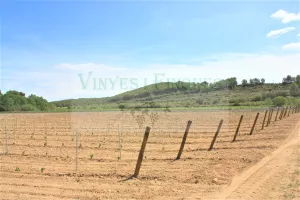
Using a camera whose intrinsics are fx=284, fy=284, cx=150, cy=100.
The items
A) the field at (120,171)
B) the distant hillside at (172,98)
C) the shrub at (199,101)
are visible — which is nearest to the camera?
the field at (120,171)

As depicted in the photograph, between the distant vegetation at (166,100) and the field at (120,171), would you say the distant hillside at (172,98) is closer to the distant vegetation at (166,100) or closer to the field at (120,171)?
the distant vegetation at (166,100)

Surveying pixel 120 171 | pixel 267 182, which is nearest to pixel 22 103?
pixel 120 171

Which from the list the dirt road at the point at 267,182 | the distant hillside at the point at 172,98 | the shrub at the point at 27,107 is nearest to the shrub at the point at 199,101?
the distant hillside at the point at 172,98

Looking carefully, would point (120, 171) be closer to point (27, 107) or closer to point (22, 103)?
point (27, 107)

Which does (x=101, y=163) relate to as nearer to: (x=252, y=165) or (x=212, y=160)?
(x=212, y=160)

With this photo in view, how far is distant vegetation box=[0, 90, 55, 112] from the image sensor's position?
219 ft

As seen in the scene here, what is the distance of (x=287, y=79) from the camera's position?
464ft

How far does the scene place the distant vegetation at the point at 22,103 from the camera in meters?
66.7

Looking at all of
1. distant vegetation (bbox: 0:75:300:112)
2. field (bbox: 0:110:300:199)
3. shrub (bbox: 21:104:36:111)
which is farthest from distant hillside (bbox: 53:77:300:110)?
field (bbox: 0:110:300:199)

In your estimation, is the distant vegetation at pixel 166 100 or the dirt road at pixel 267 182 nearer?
the dirt road at pixel 267 182

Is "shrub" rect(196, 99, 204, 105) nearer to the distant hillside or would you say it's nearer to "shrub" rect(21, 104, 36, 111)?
the distant hillside

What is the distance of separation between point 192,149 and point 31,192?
783 cm

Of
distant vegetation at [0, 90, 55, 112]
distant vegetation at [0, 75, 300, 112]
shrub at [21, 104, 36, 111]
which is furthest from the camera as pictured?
shrub at [21, 104, 36, 111]

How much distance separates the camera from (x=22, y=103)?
7169 cm
